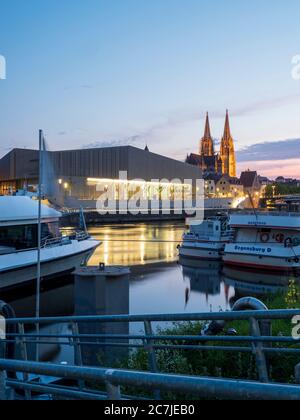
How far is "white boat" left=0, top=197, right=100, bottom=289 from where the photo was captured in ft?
61.9

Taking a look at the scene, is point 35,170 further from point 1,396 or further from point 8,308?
point 1,396

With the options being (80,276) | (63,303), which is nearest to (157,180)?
(63,303)

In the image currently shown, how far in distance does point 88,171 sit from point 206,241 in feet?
187

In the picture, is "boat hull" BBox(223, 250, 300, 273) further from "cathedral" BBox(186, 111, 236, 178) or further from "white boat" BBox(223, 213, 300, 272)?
"cathedral" BBox(186, 111, 236, 178)

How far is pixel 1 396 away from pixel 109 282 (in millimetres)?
5718

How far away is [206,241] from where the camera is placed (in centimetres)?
3412

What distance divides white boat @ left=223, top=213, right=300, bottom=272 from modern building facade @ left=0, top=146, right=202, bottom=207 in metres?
49.9

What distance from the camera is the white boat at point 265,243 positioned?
2774cm

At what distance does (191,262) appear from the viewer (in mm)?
33156

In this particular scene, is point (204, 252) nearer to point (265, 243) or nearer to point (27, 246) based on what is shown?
point (265, 243)

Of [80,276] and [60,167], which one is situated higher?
[60,167]

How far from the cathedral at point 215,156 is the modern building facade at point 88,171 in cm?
7476

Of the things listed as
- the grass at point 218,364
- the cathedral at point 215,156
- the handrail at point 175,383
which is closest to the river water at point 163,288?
the grass at point 218,364

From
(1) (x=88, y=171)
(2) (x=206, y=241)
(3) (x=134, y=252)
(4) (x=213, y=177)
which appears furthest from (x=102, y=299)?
(4) (x=213, y=177)
